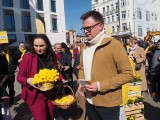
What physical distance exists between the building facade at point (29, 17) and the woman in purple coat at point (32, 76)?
35.5 metres

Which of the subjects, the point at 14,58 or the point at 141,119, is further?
the point at 14,58

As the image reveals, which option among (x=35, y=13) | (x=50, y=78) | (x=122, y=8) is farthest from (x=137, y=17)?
(x=50, y=78)

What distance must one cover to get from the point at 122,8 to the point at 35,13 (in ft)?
92.9

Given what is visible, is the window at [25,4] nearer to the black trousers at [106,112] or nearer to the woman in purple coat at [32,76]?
the woman in purple coat at [32,76]

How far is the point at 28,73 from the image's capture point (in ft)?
12.9

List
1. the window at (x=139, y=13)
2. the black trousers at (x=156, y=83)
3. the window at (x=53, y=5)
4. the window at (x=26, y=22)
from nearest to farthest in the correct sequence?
the black trousers at (x=156, y=83) < the window at (x=26, y=22) < the window at (x=53, y=5) < the window at (x=139, y=13)

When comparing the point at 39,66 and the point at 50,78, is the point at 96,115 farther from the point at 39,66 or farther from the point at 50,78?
the point at 39,66

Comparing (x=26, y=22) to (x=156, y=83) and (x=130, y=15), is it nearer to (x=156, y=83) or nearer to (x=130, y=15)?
(x=130, y=15)

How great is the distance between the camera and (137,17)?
64.9m

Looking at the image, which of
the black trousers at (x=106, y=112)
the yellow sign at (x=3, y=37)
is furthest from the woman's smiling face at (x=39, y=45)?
the yellow sign at (x=3, y=37)

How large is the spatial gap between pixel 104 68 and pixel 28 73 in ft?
4.87

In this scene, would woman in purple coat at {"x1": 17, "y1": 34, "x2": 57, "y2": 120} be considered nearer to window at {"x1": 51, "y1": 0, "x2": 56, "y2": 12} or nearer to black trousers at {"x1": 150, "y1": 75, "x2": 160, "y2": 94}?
black trousers at {"x1": 150, "y1": 75, "x2": 160, "y2": 94}

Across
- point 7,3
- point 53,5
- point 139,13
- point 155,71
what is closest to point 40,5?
point 53,5

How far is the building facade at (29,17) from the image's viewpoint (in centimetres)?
3928
